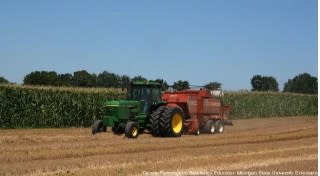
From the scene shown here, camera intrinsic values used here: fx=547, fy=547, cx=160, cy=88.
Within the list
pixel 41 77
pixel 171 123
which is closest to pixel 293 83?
pixel 41 77

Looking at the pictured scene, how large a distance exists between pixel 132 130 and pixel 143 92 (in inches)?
69.0

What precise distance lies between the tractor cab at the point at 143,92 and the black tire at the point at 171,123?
72 centimetres

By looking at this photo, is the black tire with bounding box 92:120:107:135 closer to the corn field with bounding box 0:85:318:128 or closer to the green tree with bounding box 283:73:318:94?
the corn field with bounding box 0:85:318:128

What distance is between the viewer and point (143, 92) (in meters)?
20.4

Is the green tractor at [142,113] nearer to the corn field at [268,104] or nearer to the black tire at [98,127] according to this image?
the black tire at [98,127]

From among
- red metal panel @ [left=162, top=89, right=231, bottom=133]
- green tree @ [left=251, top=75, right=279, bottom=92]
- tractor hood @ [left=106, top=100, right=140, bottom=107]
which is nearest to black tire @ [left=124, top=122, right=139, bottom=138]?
tractor hood @ [left=106, top=100, right=140, bottom=107]

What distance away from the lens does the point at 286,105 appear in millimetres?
50406

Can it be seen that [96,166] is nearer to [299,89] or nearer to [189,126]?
[189,126]

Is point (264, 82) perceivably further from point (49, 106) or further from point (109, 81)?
point (49, 106)

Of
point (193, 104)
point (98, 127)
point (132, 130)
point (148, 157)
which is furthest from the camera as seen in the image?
point (193, 104)

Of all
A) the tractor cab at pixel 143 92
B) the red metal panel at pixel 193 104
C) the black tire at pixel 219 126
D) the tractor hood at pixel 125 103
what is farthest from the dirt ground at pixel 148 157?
the black tire at pixel 219 126

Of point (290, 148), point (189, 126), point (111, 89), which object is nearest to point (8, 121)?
point (111, 89)

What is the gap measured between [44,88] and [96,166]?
18.6m

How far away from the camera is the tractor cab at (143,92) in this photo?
20344mm
